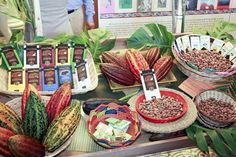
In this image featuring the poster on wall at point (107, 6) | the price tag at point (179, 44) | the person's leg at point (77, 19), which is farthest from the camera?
the person's leg at point (77, 19)

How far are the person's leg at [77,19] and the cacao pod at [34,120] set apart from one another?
1.85 meters

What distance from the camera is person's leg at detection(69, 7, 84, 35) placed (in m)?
2.84

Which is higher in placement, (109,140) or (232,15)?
(232,15)

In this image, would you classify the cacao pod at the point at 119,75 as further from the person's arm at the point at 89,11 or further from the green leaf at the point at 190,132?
the person's arm at the point at 89,11

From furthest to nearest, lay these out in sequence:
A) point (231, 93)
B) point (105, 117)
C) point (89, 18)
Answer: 1. point (89, 18)
2. point (231, 93)
3. point (105, 117)

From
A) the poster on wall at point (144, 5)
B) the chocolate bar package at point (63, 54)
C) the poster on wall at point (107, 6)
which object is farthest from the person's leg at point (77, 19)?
the chocolate bar package at point (63, 54)

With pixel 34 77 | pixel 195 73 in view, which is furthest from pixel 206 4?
pixel 34 77

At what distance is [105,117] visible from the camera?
49.1 inches

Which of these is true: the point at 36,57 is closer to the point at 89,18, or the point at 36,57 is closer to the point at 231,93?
the point at 231,93

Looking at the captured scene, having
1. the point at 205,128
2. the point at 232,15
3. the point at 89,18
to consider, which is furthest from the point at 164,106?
the point at 232,15

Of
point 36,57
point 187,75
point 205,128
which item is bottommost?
point 205,128

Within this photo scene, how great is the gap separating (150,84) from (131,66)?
16cm

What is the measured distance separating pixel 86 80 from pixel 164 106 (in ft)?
1.40

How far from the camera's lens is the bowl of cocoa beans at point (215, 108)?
1284mm
